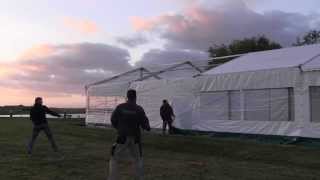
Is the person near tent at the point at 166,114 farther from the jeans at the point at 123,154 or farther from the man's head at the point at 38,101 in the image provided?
the jeans at the point at 123,154

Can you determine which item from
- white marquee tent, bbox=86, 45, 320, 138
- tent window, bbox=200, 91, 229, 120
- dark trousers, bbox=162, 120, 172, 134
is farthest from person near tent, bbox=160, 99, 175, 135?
tent window, bbox=200, 91, 229, 120

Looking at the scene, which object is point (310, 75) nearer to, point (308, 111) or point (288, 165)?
point (308, 111)

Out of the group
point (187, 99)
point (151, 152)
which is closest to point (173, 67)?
point (187, 99)

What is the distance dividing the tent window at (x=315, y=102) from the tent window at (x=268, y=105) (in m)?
1.13

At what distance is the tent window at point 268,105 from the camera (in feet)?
80.4

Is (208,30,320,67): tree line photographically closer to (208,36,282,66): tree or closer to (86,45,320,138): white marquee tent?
(208,36,282,66): tree

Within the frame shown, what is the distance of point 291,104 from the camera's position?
24359 mm

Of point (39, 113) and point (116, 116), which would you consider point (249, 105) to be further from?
point (116, 116)

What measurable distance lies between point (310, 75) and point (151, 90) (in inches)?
470

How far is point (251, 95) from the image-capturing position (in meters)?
26.4

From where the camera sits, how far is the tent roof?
78.8 feet

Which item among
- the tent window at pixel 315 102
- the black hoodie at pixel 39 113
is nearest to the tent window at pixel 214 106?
the tent window at pixel 315 102

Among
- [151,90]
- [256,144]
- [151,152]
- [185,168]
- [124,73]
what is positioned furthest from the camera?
[124,73]

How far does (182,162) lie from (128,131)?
5.96m
